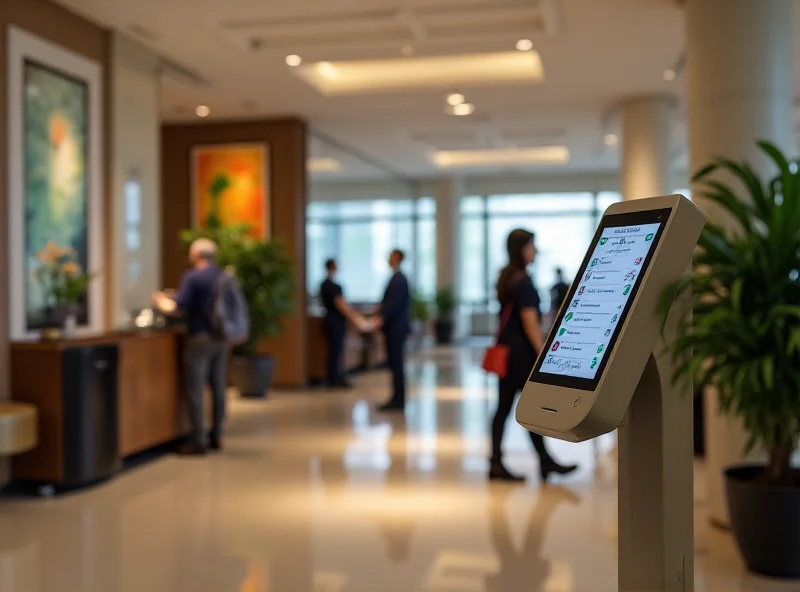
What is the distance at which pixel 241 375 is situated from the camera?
10.7 metres

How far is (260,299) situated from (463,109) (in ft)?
12.1

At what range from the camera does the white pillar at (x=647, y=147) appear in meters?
10.8

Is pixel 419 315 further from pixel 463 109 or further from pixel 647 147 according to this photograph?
pixel 647 147

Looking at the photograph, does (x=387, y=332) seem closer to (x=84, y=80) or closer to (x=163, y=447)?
(x=163, y=447)

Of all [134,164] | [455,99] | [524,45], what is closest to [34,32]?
[134,164]

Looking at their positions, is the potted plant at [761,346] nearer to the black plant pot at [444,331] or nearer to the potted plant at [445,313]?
the potted plant at [445,313]

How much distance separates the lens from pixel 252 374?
1060 cm

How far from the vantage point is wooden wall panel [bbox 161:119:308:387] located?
37.9ft

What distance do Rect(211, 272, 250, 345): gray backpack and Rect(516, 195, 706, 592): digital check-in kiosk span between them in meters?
5.58

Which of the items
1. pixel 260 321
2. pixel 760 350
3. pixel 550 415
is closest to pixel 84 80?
pixel 260 321

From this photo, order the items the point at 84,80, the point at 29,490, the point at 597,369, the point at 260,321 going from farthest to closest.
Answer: the point at 260,321
the point at 84,80
the point at 29,490
the point at 597,369

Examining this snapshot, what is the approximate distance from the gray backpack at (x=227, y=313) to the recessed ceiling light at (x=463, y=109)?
4.99 metres

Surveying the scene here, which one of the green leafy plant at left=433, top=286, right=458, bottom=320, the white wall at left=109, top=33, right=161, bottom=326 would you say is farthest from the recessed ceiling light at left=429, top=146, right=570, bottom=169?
the white wall at left=109, top=33, right=161, bottom=326

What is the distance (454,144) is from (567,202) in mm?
5826
